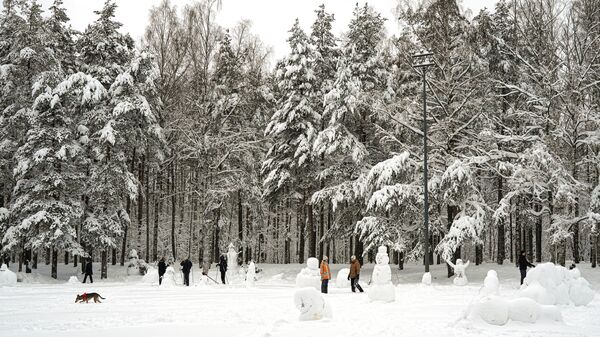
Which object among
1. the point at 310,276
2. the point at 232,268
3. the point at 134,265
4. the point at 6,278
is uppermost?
the point at 310,276

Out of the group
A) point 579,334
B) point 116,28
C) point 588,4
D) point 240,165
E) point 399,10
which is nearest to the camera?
point 579,334

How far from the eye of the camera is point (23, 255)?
99.8ft

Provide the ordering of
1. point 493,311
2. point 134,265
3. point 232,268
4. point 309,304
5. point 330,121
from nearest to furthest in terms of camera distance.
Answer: point 493,311 → point 309,304 → point 232,268 → point 330,121 → point 134,265

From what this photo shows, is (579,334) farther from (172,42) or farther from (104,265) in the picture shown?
(172,42)

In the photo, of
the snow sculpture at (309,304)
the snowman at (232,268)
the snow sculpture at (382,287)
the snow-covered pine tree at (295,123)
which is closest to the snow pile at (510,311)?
the snow sculpture at (309,304)

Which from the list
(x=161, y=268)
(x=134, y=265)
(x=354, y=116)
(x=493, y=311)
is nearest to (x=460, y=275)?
(x=354, y=116)

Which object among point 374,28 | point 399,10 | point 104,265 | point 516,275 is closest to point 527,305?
point 516,275

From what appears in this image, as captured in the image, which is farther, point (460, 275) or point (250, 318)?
point (460, 275)

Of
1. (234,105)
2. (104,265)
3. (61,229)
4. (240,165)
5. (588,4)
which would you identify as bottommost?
(104,265)

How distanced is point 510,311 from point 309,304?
418 centimetres

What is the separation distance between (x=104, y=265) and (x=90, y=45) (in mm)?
12779

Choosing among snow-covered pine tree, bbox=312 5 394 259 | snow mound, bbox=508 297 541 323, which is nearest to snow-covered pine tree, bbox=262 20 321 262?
snow-covered pine tree, bbox=312 5 394 259

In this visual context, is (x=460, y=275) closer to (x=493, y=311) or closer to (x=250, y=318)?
(x=493, y=311)

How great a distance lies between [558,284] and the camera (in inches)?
561
